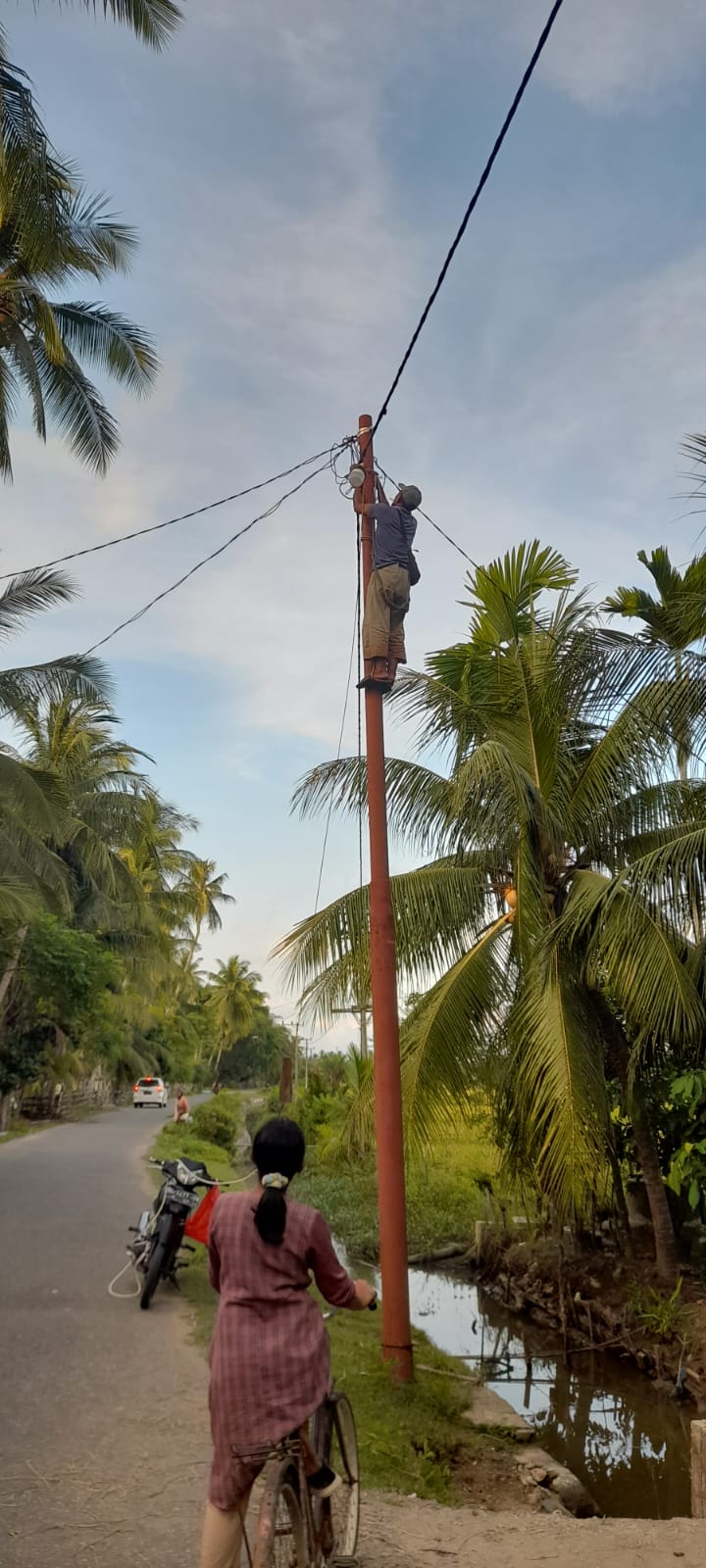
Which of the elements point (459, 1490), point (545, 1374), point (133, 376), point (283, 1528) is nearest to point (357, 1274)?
point (545, 1374)

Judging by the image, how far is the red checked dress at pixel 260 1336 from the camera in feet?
8.75

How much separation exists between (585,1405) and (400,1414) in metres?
3.68

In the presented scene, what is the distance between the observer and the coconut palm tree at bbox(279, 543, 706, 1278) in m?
8.19

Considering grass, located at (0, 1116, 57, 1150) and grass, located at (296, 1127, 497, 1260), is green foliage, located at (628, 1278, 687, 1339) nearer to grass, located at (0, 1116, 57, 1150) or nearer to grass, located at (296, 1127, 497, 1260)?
grass, located at (296, 1127, 497, 1260)

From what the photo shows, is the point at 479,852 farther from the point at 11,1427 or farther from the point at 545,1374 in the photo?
the point at 11,1427

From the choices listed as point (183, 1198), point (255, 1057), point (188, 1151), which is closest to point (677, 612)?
point (183, 1198)

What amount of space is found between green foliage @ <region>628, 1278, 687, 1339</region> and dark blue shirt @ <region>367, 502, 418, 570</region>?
21.7 feet

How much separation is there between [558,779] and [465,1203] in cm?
882

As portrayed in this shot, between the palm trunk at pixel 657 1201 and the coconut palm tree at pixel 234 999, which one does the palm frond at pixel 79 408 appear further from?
the coconut palm tree at pixel 234 999

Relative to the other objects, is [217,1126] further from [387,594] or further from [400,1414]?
[387,594]

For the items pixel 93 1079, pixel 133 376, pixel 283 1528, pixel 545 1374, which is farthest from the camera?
pixel 93 1079

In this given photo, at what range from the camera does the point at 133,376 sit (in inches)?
573

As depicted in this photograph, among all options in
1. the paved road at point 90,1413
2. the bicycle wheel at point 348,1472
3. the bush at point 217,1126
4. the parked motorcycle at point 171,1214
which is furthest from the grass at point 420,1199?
the bicycle wheel at point 348,1472

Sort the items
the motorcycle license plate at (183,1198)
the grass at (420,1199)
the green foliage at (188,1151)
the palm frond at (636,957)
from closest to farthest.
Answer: the motorcycle license plate at (183,1198)
the palm frond at (636,957)
the grass at (420,1199)
the green foliage at (188,1151)
